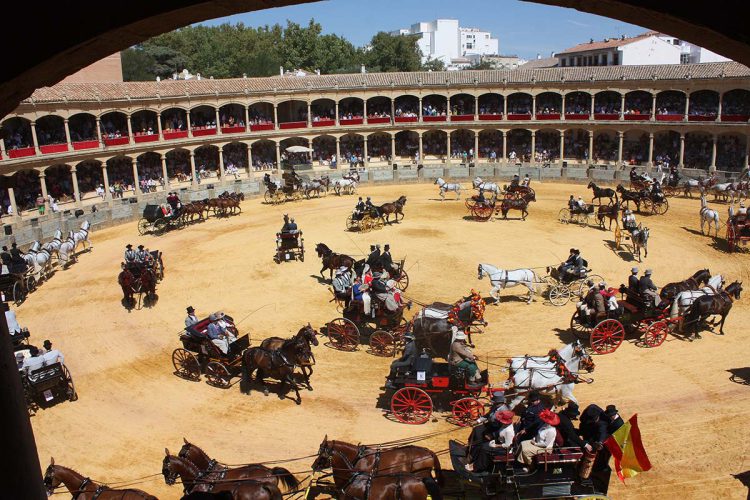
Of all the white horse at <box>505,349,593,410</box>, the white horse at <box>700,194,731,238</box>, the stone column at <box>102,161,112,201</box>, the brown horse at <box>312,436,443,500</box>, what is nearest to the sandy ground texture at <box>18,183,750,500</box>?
the white horse at <box>700,194,731,238</box>

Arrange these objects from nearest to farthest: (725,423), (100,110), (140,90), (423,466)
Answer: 1. (423,466)
2. (725,423)
3. (100,110)
4. (140,90)

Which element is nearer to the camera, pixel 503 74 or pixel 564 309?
pixel 564 309

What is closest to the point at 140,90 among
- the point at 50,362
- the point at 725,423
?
the point at 50,362

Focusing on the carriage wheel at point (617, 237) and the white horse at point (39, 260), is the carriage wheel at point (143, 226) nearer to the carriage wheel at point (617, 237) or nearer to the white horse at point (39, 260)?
the white horse at point (39, 260)

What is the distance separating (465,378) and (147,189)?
33.7 metres

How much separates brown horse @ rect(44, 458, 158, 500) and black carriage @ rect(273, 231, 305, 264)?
15.2m

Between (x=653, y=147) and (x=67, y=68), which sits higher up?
(x=67, y=68)

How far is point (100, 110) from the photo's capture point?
3878 centimetres

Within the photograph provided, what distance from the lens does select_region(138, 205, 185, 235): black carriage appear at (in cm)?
3050

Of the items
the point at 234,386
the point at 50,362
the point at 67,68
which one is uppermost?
the point at 67,68

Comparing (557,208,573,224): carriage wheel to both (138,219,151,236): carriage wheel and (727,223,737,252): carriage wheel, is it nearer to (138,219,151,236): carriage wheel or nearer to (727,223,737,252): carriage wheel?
(727,223,737,252): carriage wheel

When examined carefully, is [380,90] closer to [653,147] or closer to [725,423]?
[653,147]

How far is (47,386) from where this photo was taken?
14039mm

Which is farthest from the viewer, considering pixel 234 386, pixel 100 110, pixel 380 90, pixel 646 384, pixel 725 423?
pixel 380 90
